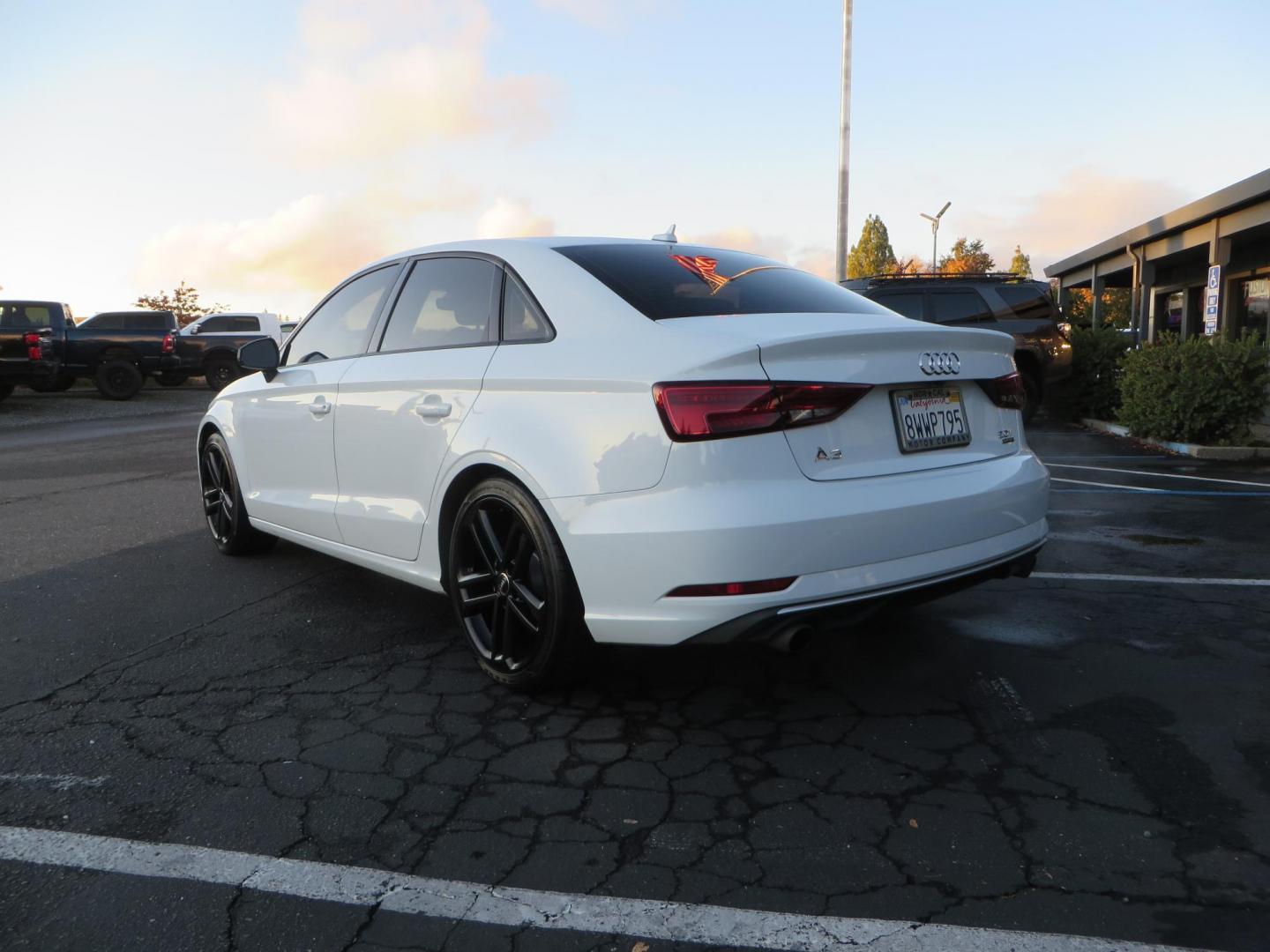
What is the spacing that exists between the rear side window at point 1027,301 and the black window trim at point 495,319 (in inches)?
371

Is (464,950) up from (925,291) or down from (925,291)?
down

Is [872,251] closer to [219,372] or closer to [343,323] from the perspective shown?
[219,372]

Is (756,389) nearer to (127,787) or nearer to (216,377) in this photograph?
(127,787)

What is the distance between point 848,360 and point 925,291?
375 inches

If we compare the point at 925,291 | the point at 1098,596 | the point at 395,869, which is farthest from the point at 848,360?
the point at 925,291

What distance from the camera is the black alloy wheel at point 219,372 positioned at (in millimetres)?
26344

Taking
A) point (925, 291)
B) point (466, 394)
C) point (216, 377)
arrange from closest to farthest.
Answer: point (466, 394) < point (925, 291) < point (216, 377)

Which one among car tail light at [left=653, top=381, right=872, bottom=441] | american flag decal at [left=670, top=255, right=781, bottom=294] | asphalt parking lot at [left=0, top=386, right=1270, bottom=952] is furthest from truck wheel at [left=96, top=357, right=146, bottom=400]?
car tail light at [left=653, top=381, right=872, bottom=441]

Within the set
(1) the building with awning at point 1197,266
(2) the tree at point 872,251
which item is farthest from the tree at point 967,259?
(1) the building with awning at point 1197,266

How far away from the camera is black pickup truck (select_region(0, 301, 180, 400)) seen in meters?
21.2

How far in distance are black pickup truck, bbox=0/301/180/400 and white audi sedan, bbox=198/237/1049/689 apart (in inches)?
763

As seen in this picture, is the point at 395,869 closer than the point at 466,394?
Yes

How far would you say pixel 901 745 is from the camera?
3.22m

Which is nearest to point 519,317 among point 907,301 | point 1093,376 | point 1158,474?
point 1158,474
